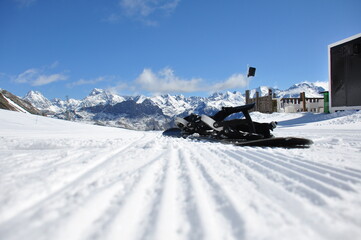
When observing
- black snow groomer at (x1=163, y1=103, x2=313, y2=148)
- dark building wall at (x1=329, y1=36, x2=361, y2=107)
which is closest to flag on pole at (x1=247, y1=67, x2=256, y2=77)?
dark building wall at (x1=329, y1=36, x2=361, y2=107)

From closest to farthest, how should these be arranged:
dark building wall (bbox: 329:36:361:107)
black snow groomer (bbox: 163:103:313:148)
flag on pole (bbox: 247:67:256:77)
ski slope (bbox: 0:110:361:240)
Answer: ski slope (bbox: 0:110:361:240) → black snow groomer (bbox: 163:103:313:148) → dark building wall (bbox: 329:36:361:107) → flag on pole (bbox: 247:67:256:77)

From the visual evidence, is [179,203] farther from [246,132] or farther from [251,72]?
[251,72]

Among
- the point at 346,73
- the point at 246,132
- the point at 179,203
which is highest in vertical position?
the point at 346,73

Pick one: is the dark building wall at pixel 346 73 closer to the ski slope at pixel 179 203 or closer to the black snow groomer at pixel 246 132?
the black snow groomer at pixel 246 132

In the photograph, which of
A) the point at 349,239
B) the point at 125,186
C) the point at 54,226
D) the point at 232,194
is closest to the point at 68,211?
the point at 54,226

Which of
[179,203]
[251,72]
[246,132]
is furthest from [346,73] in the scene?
[179,203]

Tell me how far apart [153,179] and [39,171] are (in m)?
0.98

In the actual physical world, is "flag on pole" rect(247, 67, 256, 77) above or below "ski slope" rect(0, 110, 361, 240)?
above

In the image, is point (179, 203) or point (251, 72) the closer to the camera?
point (179, 203)

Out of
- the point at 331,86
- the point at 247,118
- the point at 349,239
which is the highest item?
the point at 331,86

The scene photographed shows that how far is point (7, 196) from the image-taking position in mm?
1219

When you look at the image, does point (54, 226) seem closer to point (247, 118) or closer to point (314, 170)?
point (314, 170)

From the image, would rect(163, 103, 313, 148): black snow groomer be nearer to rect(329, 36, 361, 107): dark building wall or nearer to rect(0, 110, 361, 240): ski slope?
rect(0, 110, 361, 240): ski slope

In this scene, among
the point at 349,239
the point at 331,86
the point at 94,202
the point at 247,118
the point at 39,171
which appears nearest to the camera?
the point at 349,239
